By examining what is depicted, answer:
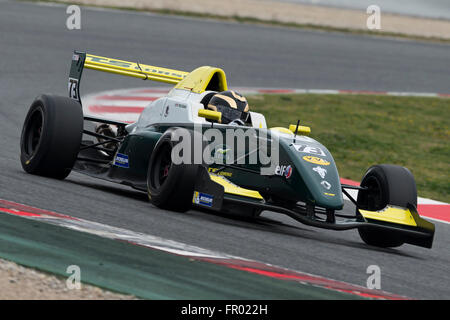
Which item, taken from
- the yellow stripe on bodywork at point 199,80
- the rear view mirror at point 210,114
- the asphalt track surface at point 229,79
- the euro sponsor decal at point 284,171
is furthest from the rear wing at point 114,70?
the euro sponsor decal at point 284,171

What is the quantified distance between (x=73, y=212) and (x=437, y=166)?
692 cm

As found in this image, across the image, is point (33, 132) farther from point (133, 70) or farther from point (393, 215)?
point (393, 215)

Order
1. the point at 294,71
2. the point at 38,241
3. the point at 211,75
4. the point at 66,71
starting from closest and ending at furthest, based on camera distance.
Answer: the point at 38,241
the point at 211,75
the point at 66,71
the point at 294,71

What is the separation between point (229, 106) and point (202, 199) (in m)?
1.32

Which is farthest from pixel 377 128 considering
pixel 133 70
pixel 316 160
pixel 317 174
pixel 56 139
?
pixel 317 174

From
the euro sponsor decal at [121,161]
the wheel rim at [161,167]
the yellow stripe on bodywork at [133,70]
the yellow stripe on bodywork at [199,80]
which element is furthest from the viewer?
A: the yellow stripe on bodywork at [133,70]

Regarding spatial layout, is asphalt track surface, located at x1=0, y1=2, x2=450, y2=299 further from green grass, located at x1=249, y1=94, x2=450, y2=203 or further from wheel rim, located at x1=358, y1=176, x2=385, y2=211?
green grass, located at x1=249, y1=94, x2=450, y2=203

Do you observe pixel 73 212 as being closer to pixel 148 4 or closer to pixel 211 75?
pixel 211 75

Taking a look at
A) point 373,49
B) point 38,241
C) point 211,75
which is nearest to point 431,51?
point 373,49

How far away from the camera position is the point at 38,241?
5531mm

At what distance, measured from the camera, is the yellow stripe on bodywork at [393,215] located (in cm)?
723

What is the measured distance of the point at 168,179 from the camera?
284 inches

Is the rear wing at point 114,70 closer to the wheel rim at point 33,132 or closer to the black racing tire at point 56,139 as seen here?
the wheel rim at point 33,132

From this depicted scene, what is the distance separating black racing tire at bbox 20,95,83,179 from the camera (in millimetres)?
8289
